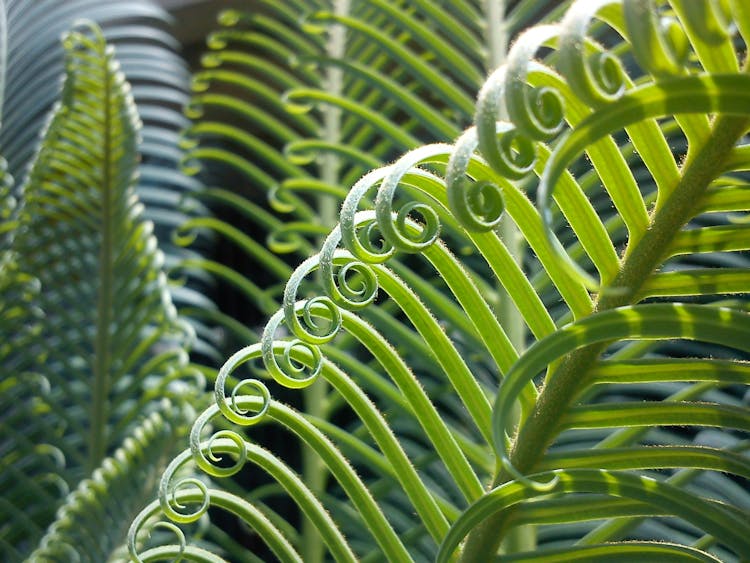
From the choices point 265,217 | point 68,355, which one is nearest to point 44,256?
point 68,355

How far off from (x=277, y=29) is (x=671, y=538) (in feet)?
3.06

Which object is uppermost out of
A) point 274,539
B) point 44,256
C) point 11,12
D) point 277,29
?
point 277,29

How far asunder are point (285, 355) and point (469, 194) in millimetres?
163

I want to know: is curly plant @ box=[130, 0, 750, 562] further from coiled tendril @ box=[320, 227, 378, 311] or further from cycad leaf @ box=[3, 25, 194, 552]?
cycad leaf @ box=[3, 25, 194, 552]

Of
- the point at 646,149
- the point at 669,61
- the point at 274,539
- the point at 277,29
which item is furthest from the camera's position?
the point at 277,29

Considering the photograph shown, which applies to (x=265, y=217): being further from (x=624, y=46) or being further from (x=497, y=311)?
(x=624, y=46)

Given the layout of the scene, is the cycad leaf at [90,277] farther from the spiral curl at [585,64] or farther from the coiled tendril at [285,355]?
the spiral curl at [585,64]

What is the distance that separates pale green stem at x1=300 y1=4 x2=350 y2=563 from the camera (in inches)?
43.2

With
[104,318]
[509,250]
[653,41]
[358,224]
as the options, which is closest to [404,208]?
[358,224]

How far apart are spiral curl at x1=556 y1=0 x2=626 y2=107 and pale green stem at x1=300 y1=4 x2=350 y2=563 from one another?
0.71 m

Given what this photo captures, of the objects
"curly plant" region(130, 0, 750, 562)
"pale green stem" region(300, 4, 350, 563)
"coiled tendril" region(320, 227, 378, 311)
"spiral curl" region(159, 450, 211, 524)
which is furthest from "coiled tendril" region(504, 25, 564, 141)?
"pale green stem" region(300, 4, 350, 563)

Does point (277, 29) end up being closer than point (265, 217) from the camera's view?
No

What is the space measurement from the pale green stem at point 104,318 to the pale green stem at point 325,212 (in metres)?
0.26

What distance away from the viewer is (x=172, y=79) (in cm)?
148
